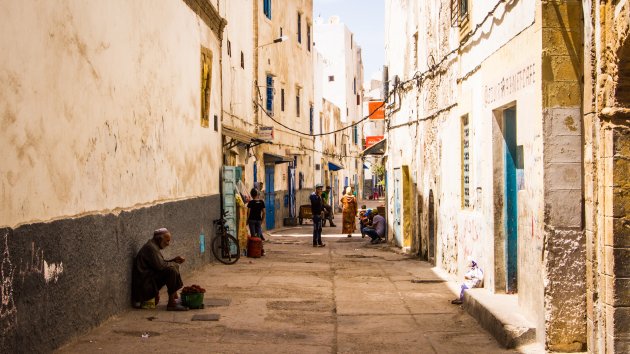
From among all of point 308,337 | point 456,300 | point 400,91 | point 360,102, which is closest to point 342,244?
point 400,91

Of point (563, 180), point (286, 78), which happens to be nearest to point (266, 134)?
point (286, 78)

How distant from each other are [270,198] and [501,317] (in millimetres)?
19464

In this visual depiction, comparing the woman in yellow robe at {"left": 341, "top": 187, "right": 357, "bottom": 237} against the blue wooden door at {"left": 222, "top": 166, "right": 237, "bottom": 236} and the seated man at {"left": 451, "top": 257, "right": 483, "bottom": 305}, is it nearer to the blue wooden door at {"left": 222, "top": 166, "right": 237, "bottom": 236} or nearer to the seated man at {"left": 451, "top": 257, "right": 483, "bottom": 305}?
the blue wooden door at {"left": 222, "top": 166, "right": 237, "bottom": 236}

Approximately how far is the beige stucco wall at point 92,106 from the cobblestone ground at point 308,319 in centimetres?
149

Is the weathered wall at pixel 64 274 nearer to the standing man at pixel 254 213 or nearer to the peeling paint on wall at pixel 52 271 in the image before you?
the peeling paint on wall at pixel 52 271

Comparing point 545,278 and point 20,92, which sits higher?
point 20,92

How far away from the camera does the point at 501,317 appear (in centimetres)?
806

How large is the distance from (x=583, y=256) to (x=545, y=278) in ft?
1.31

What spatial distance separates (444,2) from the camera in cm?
1394

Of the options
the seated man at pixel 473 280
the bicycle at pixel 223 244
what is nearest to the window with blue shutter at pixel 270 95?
the bicycle at pixel 223 244

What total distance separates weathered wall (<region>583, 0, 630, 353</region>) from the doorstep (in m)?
0.90

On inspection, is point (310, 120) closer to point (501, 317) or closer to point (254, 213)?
point (254, 213)

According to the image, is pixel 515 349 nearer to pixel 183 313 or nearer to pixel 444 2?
pixel 183 313

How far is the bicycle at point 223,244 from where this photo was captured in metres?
16.2
